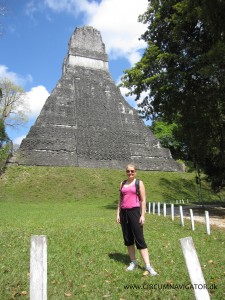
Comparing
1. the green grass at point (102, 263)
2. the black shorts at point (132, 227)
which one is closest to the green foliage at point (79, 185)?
the green grass at point (102, 263)

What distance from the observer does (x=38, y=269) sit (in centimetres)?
259

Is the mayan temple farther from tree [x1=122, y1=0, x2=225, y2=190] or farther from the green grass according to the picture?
the green grass

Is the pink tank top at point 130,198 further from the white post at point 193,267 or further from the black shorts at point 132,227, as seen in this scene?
the white post at point 193,267

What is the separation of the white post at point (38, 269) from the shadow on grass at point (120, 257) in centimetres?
315

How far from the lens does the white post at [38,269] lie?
254 cm

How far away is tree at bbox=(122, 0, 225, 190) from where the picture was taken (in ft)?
46.9

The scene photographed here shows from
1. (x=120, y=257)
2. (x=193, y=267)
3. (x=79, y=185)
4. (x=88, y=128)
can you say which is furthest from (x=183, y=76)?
(x=88, y=128)

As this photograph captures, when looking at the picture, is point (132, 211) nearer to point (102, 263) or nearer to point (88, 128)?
point (102, 263)

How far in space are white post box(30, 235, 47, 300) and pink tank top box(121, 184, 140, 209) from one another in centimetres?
258

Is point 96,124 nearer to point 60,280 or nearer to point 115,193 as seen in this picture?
point 115,193

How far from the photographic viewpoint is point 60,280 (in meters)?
4.61

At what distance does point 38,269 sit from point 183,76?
13.1 meters

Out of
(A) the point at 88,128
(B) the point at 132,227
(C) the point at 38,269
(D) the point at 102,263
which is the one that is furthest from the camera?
(A) the point at 88,128

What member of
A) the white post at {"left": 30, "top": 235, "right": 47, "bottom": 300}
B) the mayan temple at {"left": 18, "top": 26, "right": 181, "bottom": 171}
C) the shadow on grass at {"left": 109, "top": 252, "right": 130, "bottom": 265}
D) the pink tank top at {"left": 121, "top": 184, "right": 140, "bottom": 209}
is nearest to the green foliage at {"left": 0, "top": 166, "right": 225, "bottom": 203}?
the mayan temple at {"left": 18, "top": 26, "right": 181, "bottom": 171}
